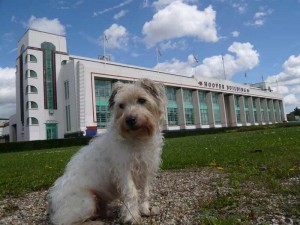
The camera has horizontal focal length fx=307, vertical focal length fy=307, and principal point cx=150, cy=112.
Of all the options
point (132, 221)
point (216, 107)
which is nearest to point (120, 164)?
point (132, 221)

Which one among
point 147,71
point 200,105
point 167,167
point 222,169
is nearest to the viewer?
point 222,169

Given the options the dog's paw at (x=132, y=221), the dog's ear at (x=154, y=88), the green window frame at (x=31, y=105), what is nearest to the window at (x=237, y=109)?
the green window frame at (x=31, y=105)

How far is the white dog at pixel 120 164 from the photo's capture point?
3986 mm

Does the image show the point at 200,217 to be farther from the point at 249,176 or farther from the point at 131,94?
the point at 249,176

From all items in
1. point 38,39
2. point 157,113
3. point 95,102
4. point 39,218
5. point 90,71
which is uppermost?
point 38,39

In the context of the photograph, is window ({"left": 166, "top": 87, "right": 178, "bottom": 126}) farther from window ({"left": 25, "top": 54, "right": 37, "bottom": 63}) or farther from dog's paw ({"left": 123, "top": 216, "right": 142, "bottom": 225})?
dog's paw ({"left": 123, "top": 216, "right": 142, "bottom": 225})

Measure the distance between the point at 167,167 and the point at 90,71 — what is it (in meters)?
46.1

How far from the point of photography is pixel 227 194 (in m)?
4.84

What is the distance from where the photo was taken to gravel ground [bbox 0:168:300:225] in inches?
151

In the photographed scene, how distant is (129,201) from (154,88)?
164 centimetres

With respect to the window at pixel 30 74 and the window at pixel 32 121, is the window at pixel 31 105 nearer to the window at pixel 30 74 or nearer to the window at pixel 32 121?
the window at pixel 32 121

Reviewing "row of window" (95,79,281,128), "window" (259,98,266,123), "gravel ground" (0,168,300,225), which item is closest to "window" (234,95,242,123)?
"row of window" (95,79,281,128)

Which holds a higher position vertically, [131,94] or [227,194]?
[131,94]

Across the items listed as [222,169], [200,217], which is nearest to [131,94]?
[200,217]
